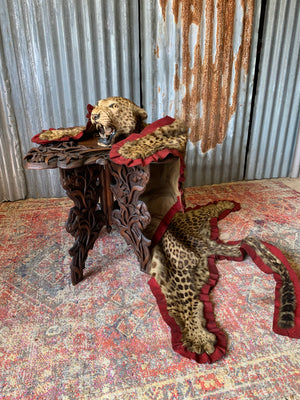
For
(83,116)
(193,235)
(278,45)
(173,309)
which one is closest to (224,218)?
(193,235)

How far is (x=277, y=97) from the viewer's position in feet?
11.0

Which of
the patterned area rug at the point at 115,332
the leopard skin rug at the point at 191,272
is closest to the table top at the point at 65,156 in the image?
the leopard skin rug at the point at 191,272

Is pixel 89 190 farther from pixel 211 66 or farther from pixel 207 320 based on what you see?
pixel 211 66

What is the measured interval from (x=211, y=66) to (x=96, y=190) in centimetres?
189

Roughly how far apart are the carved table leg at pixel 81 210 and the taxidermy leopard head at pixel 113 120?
8.9 inches

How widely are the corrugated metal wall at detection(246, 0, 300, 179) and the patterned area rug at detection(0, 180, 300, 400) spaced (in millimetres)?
1378

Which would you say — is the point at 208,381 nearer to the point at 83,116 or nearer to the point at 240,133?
the point at 83,116

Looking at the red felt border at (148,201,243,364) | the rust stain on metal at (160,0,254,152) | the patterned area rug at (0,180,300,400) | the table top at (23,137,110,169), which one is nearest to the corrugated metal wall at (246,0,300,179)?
the rust stain on metal at (160,0,254,152)

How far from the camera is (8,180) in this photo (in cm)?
302

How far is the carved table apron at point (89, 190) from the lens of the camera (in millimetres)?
1691

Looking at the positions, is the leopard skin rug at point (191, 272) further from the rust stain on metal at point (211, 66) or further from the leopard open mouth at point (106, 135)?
the rust stain on metal at point (211, 66)

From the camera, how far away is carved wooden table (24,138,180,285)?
5.59 ft

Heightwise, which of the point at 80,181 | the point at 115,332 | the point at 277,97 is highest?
the point at 277,97

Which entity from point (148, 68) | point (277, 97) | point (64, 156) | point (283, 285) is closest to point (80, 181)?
point (64, 156)
